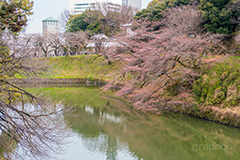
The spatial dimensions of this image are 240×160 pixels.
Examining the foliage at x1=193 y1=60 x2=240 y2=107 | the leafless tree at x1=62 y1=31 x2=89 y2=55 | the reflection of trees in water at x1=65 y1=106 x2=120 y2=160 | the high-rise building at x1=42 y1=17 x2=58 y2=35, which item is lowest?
the reflection of trees in water at x1=65 y1=106 x2=120 y2=160

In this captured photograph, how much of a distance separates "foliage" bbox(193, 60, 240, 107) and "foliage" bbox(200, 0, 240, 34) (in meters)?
4.22

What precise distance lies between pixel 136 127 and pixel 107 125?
1.26 m

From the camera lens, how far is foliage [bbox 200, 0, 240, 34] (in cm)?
1532

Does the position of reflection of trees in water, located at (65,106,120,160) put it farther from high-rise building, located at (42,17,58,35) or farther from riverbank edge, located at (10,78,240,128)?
high-rise building, located at (42,17,58,35)

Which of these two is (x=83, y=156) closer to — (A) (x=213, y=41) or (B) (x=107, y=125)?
(B) (x=107, y=125)

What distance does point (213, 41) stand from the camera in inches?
580

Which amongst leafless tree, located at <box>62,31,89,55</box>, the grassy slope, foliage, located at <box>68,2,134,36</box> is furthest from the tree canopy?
foliage, located at <box>68,2,134,36</box>

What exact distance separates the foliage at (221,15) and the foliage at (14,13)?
11458 millimetres

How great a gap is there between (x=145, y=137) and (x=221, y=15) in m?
9.83

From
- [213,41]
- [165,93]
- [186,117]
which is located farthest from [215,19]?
[186,117]

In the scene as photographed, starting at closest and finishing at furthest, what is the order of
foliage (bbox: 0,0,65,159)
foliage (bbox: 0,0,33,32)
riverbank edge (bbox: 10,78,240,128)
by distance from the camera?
foliage (bbox: 0,0,65,159)
foliage (bbox: 0,0,33,32)
riverbank edge (bbox: 10,78,240,128)

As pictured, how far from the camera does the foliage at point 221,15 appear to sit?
1532 centimetres

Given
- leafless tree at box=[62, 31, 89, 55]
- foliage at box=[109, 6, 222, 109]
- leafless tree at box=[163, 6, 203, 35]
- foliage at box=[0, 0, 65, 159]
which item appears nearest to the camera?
foliage at box=[0, 0, 65, 159]

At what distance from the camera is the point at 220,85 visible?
11.5m
